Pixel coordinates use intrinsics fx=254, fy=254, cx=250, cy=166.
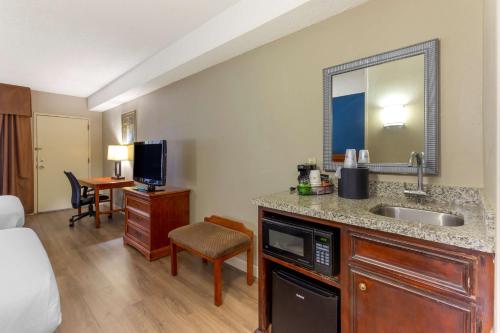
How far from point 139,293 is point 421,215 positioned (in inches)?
85.9

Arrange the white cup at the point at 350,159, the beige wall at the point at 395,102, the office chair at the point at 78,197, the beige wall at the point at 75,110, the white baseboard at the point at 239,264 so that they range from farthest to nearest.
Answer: the beige wall at the point at 75,110, the office chair at the point at 78,197, the white baseboard at the point at 239,264, the white cup at the point at 350,159, the beige wall at the point at 395,102

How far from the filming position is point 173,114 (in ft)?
11.3

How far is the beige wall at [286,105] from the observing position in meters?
1.35

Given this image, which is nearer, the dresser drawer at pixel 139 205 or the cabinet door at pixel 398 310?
the cabinet door at pixel 398 310

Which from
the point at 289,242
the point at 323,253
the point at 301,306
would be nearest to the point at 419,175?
the point at 323,253

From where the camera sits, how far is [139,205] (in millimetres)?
3000

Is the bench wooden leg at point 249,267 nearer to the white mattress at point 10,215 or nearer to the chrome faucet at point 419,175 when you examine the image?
the chrome faucet at point 419,175

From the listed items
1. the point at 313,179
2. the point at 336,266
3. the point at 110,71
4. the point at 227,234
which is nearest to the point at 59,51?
the point at 110,71

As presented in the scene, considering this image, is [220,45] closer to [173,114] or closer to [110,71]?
[173,114]

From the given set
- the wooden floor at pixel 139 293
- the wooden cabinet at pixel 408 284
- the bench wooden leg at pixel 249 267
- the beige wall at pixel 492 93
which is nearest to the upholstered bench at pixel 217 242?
the bench wooden leg at pixel 249 267

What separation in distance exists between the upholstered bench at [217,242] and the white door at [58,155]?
406 cm

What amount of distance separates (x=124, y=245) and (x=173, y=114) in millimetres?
1820

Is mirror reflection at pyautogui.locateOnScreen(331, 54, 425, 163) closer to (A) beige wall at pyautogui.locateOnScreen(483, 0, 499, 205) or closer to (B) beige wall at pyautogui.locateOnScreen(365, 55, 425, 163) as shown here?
(B) beige wall at pyautogui.locateOnScreen(365, 55, 425, 163)

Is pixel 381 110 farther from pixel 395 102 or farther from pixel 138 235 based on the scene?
pixel 138 235
